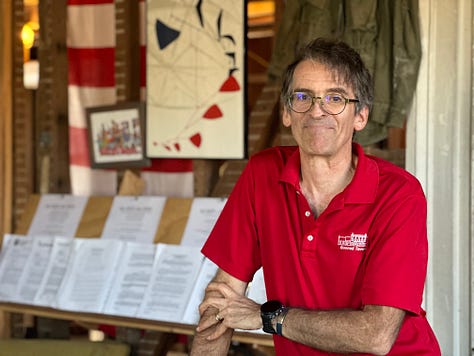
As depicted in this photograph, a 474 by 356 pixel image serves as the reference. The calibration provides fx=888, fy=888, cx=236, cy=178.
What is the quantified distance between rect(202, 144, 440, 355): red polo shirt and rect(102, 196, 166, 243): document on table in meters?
2.65

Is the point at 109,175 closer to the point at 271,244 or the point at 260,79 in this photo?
the point at 260,79

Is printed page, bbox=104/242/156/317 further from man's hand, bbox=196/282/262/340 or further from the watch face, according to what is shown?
the watch face

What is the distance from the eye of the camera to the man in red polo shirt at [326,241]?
2.43m

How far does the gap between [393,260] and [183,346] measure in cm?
384

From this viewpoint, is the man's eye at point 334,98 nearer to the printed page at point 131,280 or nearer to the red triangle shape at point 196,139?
the printed page at point 131,280

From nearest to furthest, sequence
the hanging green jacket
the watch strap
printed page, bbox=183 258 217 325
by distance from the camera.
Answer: the watch strap, the hanging green jacket, printed page, bbox=183 258 217 325

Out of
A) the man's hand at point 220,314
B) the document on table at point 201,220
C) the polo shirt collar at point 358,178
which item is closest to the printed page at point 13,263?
the document on table at point 201,220

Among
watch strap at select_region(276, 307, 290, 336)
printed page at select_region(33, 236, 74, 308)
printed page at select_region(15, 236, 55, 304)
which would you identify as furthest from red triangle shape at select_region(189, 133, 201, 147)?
watch strap at select_region(276, 307, 290, 336)

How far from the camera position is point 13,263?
5723mm

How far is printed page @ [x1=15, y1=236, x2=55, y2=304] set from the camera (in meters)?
5.52

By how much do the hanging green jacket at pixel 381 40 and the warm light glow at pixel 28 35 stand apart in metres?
3.62

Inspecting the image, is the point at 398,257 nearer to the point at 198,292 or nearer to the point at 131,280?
the point at 198,292

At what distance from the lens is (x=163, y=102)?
5586mm

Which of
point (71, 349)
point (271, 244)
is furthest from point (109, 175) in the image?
point (271, 244)
